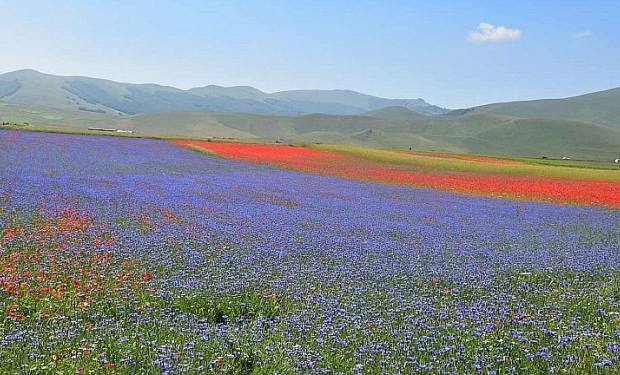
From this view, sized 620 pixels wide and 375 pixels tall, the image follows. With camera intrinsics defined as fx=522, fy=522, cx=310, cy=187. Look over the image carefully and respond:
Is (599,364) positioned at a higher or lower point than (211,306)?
higher

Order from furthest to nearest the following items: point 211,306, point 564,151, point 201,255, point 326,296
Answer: point 564,151 < point 201,255 < point 326,296 < point 211,306

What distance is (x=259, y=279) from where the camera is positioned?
998 centimetres

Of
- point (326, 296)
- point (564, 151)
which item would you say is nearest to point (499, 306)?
point (326, 296)

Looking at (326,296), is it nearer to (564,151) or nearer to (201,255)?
(201,255)

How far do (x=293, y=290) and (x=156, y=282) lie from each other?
2.55 metres

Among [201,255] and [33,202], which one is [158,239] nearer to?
[201,255]

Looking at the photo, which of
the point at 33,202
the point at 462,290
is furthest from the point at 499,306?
the point at 33,202

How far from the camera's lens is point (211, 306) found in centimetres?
862

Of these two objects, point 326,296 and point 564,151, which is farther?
point 564,151

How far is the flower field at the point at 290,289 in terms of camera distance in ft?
20.3

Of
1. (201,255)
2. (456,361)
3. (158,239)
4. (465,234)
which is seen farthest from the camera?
(465,234)

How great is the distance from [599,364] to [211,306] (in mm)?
5613

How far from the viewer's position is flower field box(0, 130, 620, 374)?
618cm

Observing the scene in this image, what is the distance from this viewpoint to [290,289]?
9.44 meters
